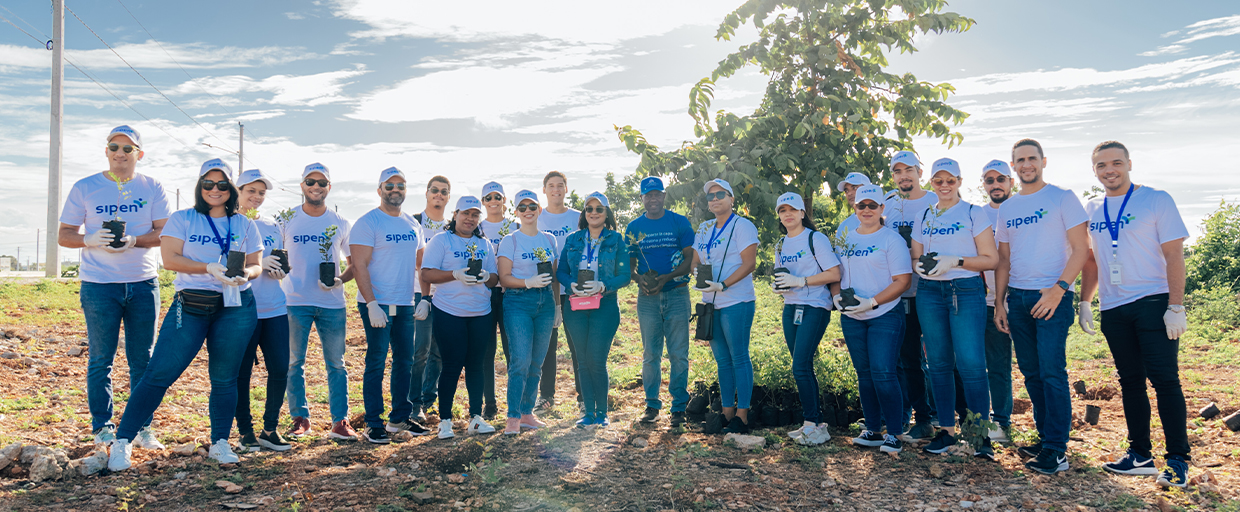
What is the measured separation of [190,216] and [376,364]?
1849 millimetres

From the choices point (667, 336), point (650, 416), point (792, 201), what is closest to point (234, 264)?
point (667, 336)

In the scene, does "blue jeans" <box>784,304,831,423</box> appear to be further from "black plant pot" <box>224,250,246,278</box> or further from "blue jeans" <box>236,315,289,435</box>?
"black plant pot" <box>224,250,246,278</box>

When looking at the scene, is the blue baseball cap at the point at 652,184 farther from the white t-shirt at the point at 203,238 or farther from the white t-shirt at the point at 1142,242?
the white t-shirt at the point at 1142,242

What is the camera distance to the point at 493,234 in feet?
23.1

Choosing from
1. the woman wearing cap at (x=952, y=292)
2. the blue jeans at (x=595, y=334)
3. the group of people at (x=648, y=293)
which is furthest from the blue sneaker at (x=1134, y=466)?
the blue jeans at (x=595, y=334)

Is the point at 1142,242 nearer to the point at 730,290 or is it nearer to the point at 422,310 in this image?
the point at 730,290

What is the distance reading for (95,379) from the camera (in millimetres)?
5309

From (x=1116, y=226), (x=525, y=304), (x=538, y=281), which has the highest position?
(x=1116, y=226)

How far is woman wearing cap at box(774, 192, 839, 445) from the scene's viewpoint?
225 inches

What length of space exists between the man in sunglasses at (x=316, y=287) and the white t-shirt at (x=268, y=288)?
23 centimetres

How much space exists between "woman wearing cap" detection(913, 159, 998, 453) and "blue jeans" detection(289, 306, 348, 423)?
15.7 feet

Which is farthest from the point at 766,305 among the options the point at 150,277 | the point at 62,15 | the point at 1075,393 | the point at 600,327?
the point at 62,15

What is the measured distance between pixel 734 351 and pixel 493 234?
8.75 ft

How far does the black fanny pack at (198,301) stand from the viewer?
4922mm
